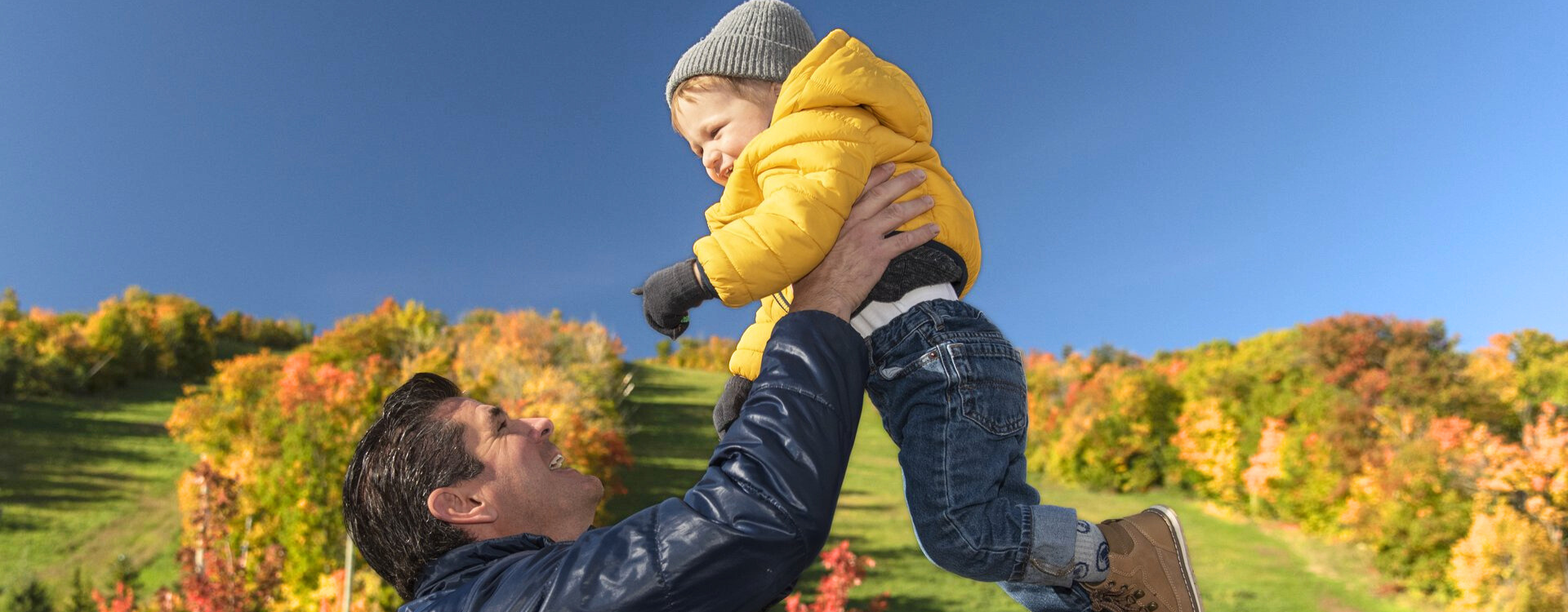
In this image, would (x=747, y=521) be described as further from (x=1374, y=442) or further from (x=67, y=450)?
(x=67, y=450)

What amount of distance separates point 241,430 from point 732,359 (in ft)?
106

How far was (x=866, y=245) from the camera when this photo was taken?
208 centimetres

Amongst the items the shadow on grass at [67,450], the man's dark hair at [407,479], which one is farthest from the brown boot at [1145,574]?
the shadow on grass at [67,450]

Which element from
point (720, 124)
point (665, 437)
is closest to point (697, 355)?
point (665, 437)

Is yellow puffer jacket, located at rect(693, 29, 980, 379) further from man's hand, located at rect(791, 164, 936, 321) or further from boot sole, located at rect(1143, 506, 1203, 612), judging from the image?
boot sole, located at rect(1143, 506, 1203, 612)

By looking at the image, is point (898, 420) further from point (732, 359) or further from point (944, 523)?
point (732, 359)

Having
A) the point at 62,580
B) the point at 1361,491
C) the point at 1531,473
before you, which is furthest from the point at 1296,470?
the point at 62,580

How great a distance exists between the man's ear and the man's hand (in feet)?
2.77

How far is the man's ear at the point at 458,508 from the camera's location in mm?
2080

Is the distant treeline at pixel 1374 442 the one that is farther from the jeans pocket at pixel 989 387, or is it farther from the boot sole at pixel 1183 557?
the jeans pocket at pixel 989 387

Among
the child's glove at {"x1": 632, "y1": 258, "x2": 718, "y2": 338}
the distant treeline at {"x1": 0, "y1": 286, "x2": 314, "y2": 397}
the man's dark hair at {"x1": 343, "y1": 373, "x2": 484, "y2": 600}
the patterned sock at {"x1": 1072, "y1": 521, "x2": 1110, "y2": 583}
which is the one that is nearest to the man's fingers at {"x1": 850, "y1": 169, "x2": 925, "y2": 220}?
the child's glove at {"x1": 632, "y1": 258, "x2": 718, "y2": 338}

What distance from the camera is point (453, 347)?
43000 mm

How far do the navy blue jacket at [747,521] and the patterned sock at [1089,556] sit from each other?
0.84 m

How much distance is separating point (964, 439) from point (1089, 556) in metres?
0.51
